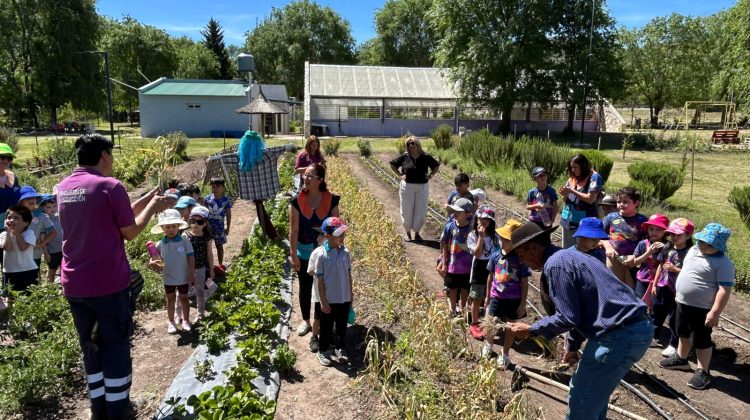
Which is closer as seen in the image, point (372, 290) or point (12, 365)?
point (12, 365)

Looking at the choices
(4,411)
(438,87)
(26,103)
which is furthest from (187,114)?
(4,411)

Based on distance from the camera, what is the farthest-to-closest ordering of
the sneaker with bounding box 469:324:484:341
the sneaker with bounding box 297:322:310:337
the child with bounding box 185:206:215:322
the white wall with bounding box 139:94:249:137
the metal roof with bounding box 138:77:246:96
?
the white wall with bounding box 139:94:249:137 < the metal roof with bounding box 138:77:246:96 < the child with bounding box 185:206:215:322 < the sneaker with bounding box 297:322:310:337 < the sneaker with bounding box 469:324:484:341

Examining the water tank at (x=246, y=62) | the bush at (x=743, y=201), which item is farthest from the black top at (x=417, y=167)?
the water tank at (x=246, y=62)

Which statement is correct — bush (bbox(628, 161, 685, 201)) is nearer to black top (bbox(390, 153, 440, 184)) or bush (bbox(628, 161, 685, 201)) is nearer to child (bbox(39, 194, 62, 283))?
black top (bbox(390, 153, 440, 184))

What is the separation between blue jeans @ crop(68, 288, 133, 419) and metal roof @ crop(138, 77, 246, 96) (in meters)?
30.5

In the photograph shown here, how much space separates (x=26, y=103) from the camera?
36.9 meters

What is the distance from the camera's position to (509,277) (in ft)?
14.2

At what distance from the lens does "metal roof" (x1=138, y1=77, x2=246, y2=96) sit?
3170cm

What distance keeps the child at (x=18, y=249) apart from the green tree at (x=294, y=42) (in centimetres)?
5476

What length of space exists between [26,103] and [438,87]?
2987 centimetres

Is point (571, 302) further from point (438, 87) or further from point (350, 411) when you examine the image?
point (438, 87)

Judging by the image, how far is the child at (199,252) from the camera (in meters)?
5.27

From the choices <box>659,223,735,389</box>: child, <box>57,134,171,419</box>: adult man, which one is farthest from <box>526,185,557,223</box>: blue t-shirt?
<box>57,134,171,419</box>: adult man

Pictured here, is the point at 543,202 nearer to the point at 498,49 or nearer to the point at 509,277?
the point at 509,277
